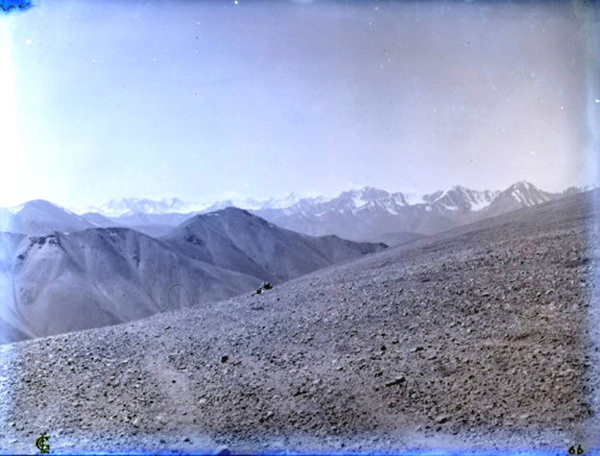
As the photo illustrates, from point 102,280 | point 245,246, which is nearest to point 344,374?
point 102,280

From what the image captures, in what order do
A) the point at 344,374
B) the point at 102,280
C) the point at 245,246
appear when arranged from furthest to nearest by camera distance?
the point at 245,246 < the point at 102,280 < the point at 344,374

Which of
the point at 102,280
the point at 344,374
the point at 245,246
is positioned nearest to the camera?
the point at 344,374

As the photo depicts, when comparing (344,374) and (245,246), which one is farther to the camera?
(245,246)

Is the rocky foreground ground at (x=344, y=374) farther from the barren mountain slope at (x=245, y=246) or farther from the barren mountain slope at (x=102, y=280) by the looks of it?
the barren mountain slope at (x=245, y=246)

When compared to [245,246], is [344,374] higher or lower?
higher

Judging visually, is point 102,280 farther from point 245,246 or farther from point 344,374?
point 344,374

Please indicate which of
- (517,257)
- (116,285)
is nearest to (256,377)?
(517,257)

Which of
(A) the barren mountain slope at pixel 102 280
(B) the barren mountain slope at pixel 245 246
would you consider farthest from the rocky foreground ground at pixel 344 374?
(B) the barren mountain slope at pixel 245 246

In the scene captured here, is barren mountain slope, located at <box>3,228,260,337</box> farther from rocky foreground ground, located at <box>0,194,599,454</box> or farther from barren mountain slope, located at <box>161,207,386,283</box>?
rocky foreground ground, located at <box>0,194,599,454</box>
